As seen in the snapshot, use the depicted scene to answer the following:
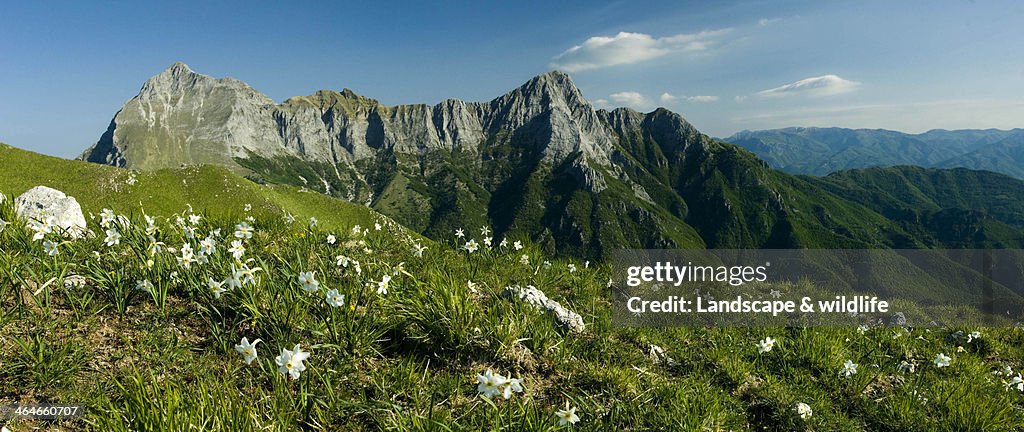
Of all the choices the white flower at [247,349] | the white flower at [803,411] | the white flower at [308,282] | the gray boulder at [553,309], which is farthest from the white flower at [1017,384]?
the white flower at [247,349]

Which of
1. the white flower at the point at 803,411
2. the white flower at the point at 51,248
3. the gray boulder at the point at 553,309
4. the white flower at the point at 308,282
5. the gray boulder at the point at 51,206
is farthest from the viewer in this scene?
the gray boulder at the point at 51,206

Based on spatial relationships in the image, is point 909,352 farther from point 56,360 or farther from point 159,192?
point 159,192

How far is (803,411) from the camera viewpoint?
16.6 ft

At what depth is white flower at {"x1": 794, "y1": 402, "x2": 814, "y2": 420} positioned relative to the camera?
507cm

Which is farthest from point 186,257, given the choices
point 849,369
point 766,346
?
point 849,369

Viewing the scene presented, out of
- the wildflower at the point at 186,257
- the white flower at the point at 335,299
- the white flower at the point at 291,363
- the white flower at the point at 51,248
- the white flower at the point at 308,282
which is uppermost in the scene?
the white flower at the point at 51,248

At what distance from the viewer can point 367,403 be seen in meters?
3.90

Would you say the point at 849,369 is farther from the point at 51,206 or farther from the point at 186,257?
the point at 51,206

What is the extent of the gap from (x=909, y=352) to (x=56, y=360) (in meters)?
11.7

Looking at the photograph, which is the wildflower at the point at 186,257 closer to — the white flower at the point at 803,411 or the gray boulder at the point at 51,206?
the gray boulder at the point at 51,206

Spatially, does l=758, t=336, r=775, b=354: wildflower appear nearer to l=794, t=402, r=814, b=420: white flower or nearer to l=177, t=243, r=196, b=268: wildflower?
l=794, t=402, r=814, b=420: white flower

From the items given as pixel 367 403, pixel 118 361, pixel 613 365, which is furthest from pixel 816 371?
pixel 118 361

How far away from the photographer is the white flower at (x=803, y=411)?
5066 mm

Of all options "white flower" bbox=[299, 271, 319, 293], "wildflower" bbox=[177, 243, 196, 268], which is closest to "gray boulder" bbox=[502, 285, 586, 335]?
"white flower" bbox=[299, 271, 319, 293]
